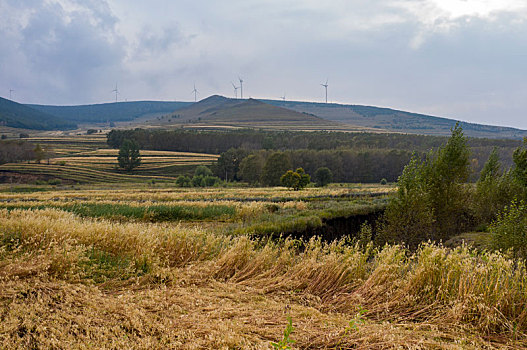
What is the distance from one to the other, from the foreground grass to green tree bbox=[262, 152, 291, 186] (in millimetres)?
66534

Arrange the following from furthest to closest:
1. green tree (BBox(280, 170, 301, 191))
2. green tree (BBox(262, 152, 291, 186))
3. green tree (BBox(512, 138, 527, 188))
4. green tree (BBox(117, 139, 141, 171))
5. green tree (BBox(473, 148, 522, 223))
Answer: green tree (BBox(117, 139, 141, 171))
green tree (BBox(262, 152, 291, 186))
green tree (BBox(280, 170, 301, 191))
green tree (BBox(473, 148, 522, 223))
green tree (BBox(512, 138, 527, 188))

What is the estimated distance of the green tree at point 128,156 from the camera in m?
102

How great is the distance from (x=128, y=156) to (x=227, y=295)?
10212 cm

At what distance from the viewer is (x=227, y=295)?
615cm

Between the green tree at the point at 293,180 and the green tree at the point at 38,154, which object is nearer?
the green tree at the point at 293,180

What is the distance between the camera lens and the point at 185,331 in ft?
15.8

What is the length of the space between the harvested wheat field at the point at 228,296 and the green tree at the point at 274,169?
66.4 m

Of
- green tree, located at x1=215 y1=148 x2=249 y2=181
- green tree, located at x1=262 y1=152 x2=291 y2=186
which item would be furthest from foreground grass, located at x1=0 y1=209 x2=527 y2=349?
green tree, located at x1=215 y1=148 x2=249 y2=181

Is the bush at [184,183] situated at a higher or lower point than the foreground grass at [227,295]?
lower

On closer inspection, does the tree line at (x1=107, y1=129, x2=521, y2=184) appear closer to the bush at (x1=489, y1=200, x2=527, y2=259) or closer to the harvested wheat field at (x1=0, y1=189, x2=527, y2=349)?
the bush at (x1=489, y1=200, x2=527, y2=259)

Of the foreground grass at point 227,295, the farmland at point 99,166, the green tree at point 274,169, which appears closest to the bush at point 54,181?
the farmland at point 99,166

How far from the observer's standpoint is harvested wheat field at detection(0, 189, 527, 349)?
4746 millimetres

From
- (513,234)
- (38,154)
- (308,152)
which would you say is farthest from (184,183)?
(513,234)

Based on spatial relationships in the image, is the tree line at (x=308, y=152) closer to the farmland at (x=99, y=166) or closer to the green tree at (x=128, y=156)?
the farmland at (x=99, y=166)
